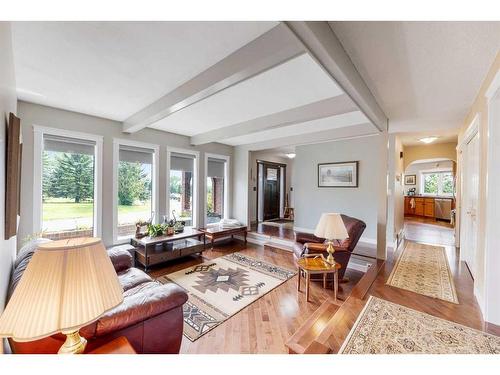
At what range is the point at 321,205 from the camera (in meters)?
5.39

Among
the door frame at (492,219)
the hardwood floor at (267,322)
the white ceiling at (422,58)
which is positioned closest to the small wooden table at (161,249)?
the hardwood floor at (267,322)

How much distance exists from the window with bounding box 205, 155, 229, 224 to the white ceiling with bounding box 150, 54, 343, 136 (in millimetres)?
1546

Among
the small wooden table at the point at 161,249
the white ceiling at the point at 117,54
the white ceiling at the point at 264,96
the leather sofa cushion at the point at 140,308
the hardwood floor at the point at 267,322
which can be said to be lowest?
the hardwood floor at the point at 267,322

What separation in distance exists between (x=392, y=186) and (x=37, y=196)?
6197 millimetres

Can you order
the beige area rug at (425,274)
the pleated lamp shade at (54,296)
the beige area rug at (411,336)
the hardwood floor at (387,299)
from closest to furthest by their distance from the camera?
the pleated lamp shade at (54,296) < the beige area rug at (411,336) < the hardwood floor at (387,299) < the beige area rug at (425,274)

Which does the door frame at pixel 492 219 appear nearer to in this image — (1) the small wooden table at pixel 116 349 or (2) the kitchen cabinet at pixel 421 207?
(1) the small wooden table at pixel 116 349

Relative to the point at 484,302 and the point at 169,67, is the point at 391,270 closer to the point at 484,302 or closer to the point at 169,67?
the point at 484,302

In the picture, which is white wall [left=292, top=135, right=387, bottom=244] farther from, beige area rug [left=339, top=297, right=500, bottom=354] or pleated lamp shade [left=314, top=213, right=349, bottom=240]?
beige area rug [left=339, top=297, right=500, bottom=354]

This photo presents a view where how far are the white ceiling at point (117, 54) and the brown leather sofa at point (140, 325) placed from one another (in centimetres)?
170

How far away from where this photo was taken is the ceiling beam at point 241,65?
1542mm

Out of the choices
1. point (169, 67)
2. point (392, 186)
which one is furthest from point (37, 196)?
point (392, 186)

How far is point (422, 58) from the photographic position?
1.84 metres

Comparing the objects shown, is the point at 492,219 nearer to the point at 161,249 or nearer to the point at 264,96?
the point at 264,96

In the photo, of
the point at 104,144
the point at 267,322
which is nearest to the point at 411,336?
the point at 267,322
